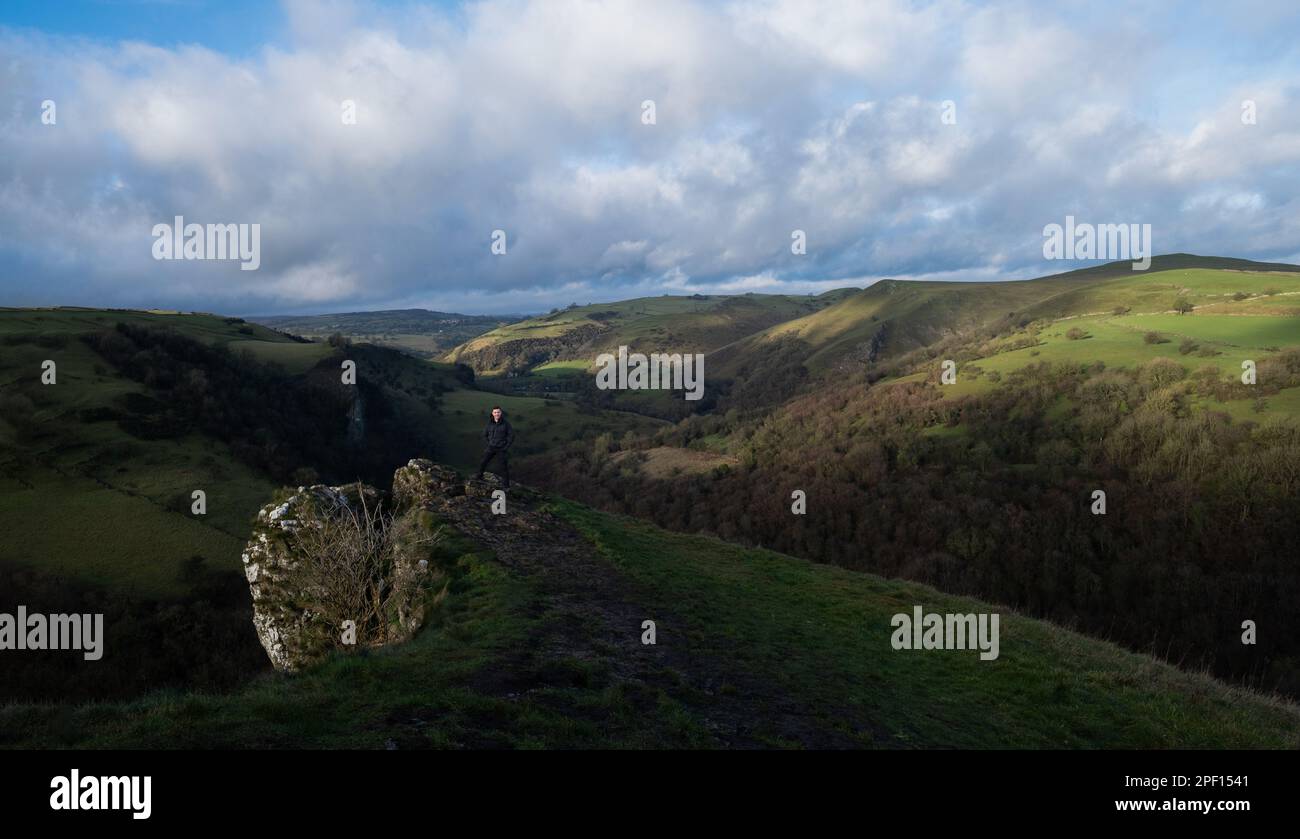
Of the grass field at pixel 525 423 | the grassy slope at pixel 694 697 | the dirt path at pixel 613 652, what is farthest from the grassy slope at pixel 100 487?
the grass field at pixel 525 423

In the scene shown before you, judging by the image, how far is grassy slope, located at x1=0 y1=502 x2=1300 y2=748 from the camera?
707 cm

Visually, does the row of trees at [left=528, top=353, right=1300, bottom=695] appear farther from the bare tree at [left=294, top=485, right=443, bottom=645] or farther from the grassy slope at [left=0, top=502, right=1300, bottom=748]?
the bare tree at [left=294, top=485, right=443, bottom=645]

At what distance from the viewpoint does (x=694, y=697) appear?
405 inches

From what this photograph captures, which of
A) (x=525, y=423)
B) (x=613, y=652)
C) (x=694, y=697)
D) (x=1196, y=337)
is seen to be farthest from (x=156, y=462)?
(x=1196, y=337)

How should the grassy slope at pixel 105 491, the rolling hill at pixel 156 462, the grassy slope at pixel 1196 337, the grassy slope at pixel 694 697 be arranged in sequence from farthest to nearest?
the grassy slope at pixel 1196 337
the grassy slope at pixel 105 491
the rolling hill at pixel 156 462
the grassy slope at pixel 694 697

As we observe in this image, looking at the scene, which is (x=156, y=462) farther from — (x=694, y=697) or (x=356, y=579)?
(x=694, y=697)

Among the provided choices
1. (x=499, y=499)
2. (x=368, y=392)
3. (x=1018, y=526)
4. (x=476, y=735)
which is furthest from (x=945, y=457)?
(x=368, y=392)

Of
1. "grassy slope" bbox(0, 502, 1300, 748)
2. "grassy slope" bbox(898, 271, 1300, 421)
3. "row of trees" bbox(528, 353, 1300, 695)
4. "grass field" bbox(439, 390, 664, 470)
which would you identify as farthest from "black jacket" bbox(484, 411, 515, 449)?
"grass field" bbox(439, 390, 664, 470)

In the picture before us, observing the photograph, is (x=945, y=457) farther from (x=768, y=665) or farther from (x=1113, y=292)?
(x=1113, y=292)

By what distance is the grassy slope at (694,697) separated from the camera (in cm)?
707

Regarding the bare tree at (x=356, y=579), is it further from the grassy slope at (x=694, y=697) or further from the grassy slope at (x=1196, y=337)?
the grassy slope at (x=1196, y=337)

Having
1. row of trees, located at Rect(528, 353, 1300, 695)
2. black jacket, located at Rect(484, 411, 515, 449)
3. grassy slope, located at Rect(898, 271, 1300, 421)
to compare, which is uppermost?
grassy slope, located at Rect(898, 271, 1300, 421)

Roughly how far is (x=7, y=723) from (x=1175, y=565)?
212 feet

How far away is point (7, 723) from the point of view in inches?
267
